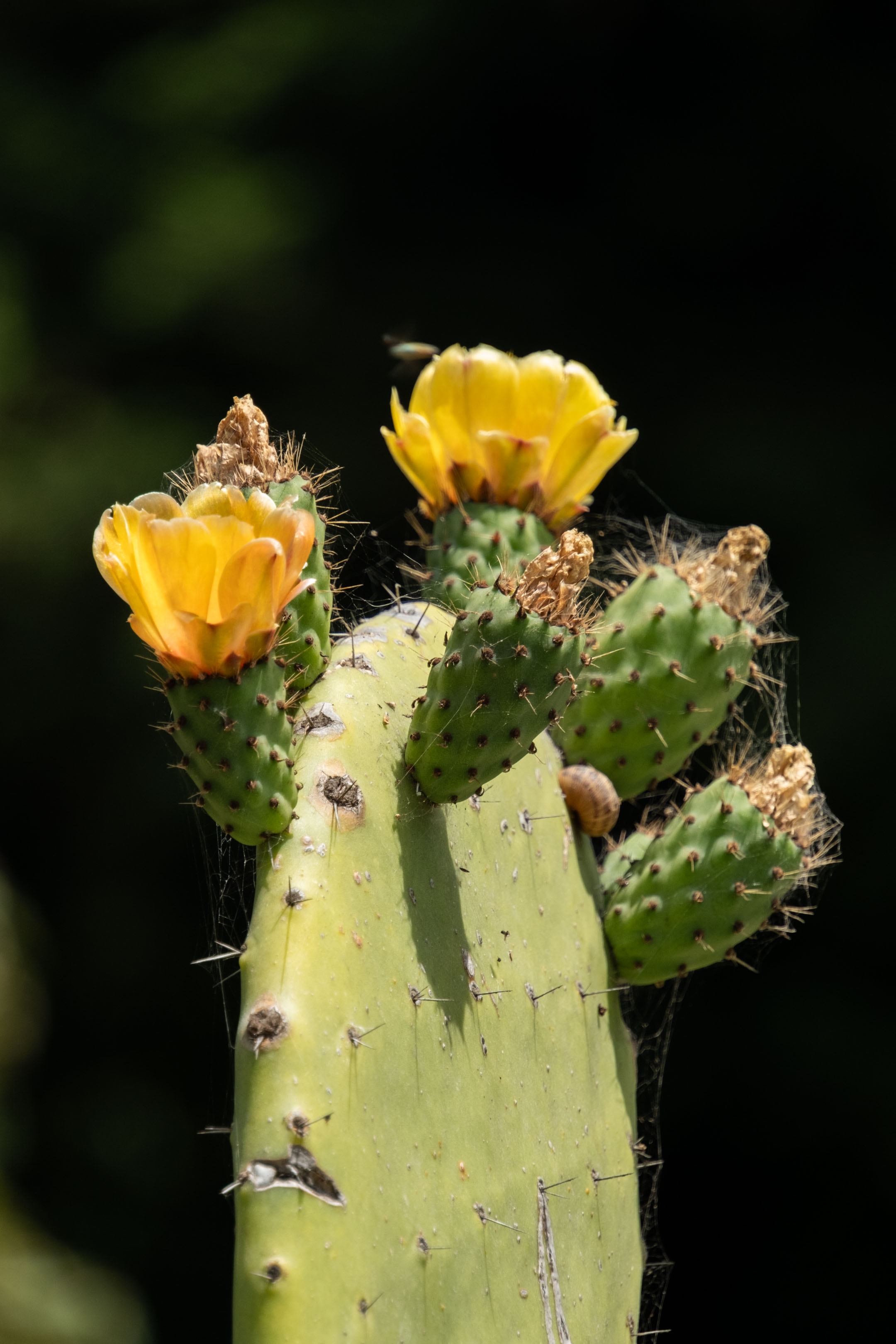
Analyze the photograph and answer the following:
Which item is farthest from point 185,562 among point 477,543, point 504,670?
point 477,543

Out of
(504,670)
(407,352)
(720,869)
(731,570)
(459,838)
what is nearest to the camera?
(504,670)

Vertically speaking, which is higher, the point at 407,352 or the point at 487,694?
the point at 407,352

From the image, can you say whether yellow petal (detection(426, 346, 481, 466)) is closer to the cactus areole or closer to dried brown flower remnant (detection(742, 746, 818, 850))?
the cactus areole

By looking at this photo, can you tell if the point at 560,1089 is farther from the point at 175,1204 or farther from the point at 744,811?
the point at 175,1204

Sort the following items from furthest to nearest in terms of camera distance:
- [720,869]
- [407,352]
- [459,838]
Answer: [407,352] < [720,869] < [459,838]

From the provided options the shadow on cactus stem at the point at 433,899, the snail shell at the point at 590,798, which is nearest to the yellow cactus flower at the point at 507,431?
the snail shell at the point at 590,798

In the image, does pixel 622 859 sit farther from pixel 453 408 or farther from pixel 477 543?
pixel 453 408
